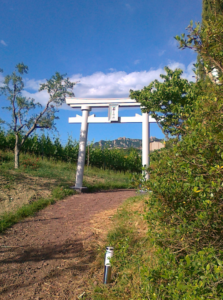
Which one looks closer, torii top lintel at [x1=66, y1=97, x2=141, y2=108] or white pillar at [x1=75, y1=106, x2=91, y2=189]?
torii top lintel at [x1=66, y1=97, x2=141, y2=108]

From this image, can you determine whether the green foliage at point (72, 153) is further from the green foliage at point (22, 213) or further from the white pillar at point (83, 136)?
the green foliage at point (22, 213)

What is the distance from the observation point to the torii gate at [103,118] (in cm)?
820

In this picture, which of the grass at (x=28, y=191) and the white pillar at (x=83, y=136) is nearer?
the grass at (x=28, y=191)

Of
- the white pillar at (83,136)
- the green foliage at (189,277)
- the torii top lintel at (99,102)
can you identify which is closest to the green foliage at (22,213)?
the white pillar at (83,136)

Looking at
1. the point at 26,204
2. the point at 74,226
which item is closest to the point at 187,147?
the point at 74,226

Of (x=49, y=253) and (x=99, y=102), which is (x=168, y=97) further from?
(x=99, y=102)

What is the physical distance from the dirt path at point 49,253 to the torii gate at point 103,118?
295 centimetres

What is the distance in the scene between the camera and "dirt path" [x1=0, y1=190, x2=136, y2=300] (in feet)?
9.27

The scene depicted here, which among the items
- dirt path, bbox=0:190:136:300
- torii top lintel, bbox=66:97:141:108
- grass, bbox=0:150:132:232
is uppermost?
torii top lintel, bbox=66:97:141:108

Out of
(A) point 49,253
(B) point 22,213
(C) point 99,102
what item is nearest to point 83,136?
(C) point 99,102

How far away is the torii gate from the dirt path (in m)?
2.95

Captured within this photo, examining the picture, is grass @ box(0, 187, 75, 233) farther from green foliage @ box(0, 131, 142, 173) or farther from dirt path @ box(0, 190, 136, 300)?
green foliage @ box(0, 131, 142, 173)

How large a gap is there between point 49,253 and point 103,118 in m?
5.88

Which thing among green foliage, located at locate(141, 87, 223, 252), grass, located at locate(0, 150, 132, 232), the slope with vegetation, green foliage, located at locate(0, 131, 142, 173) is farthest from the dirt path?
green foliage, located at locate(0, 131, 142, 173)
